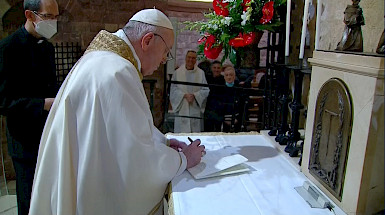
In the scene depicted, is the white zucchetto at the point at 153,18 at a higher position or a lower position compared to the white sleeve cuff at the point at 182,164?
higher

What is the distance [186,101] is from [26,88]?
6.42 feet

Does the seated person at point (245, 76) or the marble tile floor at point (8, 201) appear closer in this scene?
the marble tile floor at point (8, 201)

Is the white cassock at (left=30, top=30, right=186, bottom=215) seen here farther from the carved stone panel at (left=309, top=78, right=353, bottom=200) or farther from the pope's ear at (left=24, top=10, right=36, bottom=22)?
the pope's ear at (left=24, top=10, right=36, bottom=22)

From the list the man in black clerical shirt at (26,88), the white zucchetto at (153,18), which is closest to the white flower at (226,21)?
the white zucchetto at (153,18)

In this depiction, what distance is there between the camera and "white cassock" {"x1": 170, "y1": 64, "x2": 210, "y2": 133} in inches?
142

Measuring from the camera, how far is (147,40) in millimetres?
1421

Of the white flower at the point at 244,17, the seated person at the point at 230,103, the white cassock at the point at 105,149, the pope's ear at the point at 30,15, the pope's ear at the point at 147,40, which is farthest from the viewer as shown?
the seated person at the point at 230,103

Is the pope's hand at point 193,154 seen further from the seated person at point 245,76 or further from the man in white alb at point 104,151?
the seated person at point 245,76

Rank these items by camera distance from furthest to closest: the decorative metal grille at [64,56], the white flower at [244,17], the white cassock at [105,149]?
the decorative metal grille at [64,56] → the white flower at [244,17] → the white cassock at [105,149]

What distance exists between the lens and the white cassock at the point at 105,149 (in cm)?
117

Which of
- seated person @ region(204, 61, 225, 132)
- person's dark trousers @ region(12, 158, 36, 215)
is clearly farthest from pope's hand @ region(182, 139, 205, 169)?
seated person @ region(204, 61, 225, 132)

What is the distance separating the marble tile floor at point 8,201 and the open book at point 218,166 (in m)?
2.23

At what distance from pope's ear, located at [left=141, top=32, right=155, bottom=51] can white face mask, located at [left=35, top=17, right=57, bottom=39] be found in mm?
928

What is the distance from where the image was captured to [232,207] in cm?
97
